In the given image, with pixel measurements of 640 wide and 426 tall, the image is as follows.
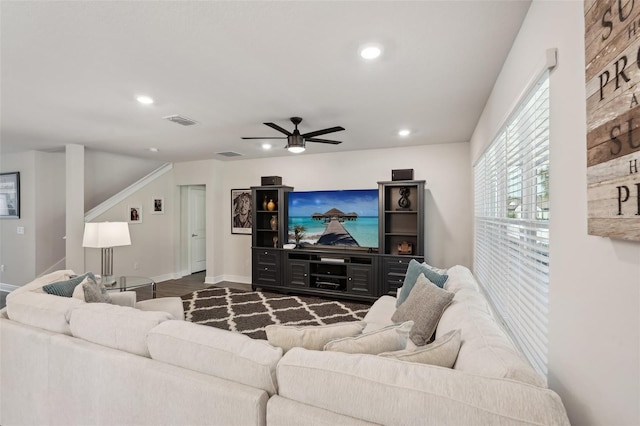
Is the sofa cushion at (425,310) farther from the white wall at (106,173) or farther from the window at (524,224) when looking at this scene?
the white wall at (106,173)

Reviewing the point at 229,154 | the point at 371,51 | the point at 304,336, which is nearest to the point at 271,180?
the point at 229,154

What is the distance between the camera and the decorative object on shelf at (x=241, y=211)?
6.30 meters

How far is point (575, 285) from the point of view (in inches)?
42.1

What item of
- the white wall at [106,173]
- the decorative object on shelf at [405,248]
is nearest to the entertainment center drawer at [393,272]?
the decorative object on shelf at [405,248]

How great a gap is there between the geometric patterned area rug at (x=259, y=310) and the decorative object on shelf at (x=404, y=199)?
1656 mm

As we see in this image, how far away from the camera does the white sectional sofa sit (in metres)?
0.96

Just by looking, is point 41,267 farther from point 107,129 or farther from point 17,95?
point 17,95

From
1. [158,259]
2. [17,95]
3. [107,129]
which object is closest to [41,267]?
[158,259]

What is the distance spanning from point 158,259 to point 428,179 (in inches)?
216

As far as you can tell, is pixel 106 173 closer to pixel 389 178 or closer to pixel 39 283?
pixel 39 283

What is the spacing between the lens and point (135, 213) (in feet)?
19.5

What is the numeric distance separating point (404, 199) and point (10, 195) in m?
6.97

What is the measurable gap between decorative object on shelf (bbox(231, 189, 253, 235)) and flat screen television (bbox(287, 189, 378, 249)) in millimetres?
1138

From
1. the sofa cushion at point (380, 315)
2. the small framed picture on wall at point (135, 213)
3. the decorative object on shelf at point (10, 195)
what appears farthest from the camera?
the small framed picture on wall at point (135, 213)
